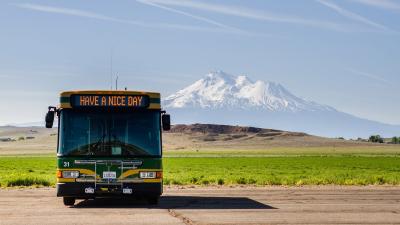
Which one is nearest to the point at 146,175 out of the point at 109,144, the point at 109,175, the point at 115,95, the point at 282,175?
the point at 109,175

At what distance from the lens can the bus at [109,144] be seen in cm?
1806

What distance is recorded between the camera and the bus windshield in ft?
59.6

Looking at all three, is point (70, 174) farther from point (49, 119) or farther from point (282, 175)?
point (282, 175)

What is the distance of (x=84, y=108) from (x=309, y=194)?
25.4ft

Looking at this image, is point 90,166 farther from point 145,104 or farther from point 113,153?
point 145,104

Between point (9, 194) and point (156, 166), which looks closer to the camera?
point (156, 166)

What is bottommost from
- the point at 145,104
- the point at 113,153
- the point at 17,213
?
the point at 17,213

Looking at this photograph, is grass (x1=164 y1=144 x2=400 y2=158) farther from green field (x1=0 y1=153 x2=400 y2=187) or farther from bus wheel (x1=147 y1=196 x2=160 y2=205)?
bus wheel (x1=147 y1=196 x2=160 y2=205)

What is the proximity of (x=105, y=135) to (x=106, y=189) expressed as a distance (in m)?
1.26

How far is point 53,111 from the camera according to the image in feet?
58.9

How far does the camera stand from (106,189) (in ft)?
59.3

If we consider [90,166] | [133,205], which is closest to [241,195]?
[133,205]

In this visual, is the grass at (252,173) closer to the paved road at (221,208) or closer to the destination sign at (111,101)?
the paved road at (221,208)

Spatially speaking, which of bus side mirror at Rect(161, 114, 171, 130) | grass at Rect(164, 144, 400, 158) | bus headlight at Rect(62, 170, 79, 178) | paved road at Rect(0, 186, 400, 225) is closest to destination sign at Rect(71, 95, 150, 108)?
bus side mirror at Rect(161, 114, 171, 130)
